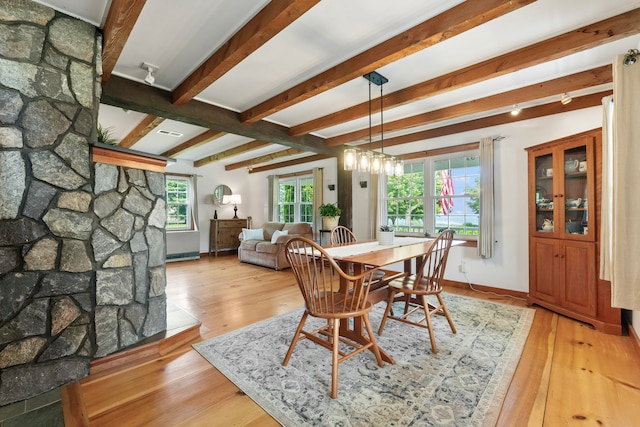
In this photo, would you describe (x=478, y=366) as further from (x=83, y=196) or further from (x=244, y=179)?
(x=244, y=179)

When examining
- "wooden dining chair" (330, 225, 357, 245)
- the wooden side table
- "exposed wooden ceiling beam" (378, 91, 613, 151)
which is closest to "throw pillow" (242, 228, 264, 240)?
the wooden side table

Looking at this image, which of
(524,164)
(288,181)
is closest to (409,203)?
(524,164)

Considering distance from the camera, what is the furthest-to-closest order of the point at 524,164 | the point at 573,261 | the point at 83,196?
the point at 524,164, the point at 573,261, the point at 83,196

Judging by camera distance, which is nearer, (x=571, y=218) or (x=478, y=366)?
(x=478, y=366)

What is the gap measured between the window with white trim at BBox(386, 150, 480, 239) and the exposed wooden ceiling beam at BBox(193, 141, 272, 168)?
8.07 feet

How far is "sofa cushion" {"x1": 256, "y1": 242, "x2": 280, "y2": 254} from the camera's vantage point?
18.0 ft

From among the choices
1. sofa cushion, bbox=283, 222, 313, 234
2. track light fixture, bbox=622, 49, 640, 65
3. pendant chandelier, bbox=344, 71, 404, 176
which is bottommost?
sofa cushion, bbox=283, 222, 313, 234

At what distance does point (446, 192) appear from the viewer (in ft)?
14.2

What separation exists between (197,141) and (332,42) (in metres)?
3.55

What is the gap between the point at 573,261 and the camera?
288 cm

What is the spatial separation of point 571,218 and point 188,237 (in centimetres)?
684

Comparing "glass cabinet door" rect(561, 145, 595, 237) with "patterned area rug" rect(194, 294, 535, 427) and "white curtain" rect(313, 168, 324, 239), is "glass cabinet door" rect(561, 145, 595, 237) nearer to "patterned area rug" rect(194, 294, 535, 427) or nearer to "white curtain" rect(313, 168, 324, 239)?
"patterned area rug" rect(194, 294, 535, 427)

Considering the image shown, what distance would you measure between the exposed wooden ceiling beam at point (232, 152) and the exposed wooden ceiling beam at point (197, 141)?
811 millimetres

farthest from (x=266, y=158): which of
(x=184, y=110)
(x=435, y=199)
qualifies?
(x=435, y=199)
